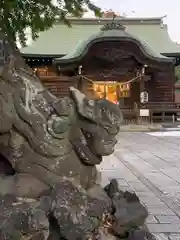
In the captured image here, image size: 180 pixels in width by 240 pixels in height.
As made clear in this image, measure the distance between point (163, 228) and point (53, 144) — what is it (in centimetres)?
152

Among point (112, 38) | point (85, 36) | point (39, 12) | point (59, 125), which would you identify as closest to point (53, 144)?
point (59, 125)

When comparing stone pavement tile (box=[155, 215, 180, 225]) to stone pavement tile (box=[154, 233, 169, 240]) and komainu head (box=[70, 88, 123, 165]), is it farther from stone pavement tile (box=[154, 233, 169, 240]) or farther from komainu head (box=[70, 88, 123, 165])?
komainu head (box=[70, 88, 123, 165])

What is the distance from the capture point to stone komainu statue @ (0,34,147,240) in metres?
2.50

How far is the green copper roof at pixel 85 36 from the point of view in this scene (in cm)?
2188

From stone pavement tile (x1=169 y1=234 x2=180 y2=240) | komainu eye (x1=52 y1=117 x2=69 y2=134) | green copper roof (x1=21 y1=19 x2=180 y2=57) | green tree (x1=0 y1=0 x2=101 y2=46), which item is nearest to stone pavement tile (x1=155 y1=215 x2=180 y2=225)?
stone pavement tile (x1=169 y1=234 x2=180 y2=240)

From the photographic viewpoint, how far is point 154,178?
240 inches

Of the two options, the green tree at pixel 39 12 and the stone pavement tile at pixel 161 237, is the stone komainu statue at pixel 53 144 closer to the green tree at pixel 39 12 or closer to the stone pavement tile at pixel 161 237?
the stone pavement tile at pixel 161 237

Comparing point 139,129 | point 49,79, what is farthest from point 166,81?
point 49,79

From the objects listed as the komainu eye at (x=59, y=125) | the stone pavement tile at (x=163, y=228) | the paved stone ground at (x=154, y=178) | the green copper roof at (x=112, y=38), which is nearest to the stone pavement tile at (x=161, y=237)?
the paved stone ground at (x=154, y=178)

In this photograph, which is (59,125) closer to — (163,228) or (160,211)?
(163,228)

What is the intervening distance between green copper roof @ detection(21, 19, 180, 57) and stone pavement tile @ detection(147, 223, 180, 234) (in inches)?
702

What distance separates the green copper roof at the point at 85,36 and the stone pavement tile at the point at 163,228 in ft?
58.5

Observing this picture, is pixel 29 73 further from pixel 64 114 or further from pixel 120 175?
pixel 120 175

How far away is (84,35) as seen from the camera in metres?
25.4
